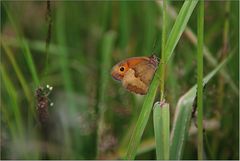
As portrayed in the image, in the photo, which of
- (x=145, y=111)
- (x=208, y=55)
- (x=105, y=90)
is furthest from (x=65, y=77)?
(x=145, y=111)

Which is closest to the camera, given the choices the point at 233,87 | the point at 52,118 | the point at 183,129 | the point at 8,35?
the point at 183,129

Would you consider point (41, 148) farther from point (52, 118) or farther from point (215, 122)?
point (215, 122)

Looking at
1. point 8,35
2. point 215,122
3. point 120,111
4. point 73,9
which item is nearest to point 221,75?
point 215,122

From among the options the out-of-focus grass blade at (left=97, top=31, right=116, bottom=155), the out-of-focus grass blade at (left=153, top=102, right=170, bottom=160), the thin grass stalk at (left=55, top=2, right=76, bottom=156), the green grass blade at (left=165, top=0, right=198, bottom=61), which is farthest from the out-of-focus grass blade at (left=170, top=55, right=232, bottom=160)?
the thin grass stalk at (left=55, top=2, right=76, bottom=156)

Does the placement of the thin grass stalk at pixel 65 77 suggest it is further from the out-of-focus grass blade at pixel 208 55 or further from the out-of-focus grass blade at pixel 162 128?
the out-of-focus grass blade at pixel 162 128

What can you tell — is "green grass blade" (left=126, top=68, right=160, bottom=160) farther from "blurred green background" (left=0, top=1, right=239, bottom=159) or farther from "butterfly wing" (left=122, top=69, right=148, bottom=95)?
"blurred green background" (left=0, top=1, right=239, bottom=159)

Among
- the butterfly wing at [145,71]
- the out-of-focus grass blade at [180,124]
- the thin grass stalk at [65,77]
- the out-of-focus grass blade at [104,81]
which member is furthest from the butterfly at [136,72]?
the thin grass stalk at [65,77]
